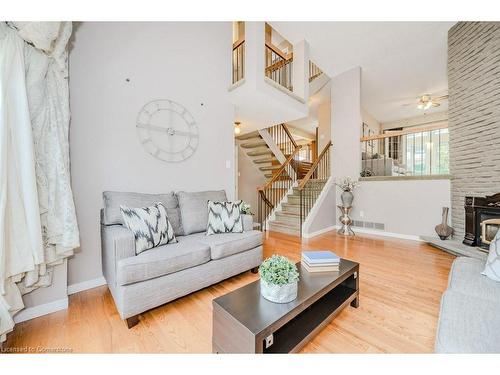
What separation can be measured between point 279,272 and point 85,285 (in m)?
2.01

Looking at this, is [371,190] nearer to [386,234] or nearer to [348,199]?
[348,199]

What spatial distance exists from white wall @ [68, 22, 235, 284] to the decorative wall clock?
7 centimetres

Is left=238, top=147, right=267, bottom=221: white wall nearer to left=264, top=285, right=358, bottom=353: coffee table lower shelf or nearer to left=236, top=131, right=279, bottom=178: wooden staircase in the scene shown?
left=236, top=131, right=279, bottom=178: wooden staircase

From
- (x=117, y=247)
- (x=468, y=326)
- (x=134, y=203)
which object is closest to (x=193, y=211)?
(x=134, y=203)

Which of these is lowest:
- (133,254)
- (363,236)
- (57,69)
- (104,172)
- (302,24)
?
(363,236)

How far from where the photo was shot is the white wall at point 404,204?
11.6 feet

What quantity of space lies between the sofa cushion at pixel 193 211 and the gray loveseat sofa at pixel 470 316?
2.03 meters

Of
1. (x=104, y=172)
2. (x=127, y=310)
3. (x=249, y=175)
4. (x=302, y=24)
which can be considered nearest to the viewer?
(x=127, y=310)

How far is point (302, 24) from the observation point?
139 inches
